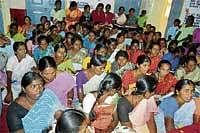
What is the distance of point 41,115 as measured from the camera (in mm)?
3357

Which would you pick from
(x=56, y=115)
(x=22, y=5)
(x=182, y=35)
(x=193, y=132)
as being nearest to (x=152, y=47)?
(x=182, y=35)

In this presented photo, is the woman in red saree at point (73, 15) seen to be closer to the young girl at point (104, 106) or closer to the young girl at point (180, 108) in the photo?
the young girl at point (180, 108)

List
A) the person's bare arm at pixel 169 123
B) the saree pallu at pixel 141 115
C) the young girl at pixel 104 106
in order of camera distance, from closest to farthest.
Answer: the young girl at pixel 104 106
the saree pallu at pixel 141 115
the person's bare arm at pixel 169 123

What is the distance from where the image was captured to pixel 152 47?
7.07m

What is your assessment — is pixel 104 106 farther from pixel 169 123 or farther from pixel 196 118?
pixel 196 118

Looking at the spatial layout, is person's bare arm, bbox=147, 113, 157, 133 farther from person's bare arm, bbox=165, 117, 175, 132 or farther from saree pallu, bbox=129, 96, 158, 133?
person's bare arm, bbox=165, 117, 175, 132

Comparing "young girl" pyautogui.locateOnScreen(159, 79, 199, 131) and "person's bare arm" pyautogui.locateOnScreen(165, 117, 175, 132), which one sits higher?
"young girl" pyautogui.locateOnScreen(159, 79, 199, 131)

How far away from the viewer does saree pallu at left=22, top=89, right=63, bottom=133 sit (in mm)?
3293

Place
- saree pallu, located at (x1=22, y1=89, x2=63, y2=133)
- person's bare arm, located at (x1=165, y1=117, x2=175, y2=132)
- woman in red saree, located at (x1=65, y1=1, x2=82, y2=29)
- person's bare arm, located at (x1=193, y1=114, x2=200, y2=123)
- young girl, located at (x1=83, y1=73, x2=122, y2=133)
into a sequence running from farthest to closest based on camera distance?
woman in red saree, located at (x1=65, y1=1, x2=82, y2=29) → person's bare arm, located at (x1=193, y1=114, x2=200, y2=123) → person's bare arm, located at (x1=165, y1=117, x2=175, y2=132) → young girl, located at (x1=83, y1=73, x2=122, y2=133) → saree pallu, located at (x1=22, y1=89, x2=63, y2=133)

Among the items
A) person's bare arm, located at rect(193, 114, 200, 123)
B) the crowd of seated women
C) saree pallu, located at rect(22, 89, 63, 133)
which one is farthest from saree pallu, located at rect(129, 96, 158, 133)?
saree pallu, located at rect(22, 89, 63, 133)

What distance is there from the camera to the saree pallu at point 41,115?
10.8 feet

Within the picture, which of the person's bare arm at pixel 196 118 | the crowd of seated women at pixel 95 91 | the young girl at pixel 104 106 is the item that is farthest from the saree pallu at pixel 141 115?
the person's bare arm at pixel 196 118

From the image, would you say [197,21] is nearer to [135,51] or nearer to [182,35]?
[182,35]

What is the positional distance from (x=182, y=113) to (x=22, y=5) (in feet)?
28.0
